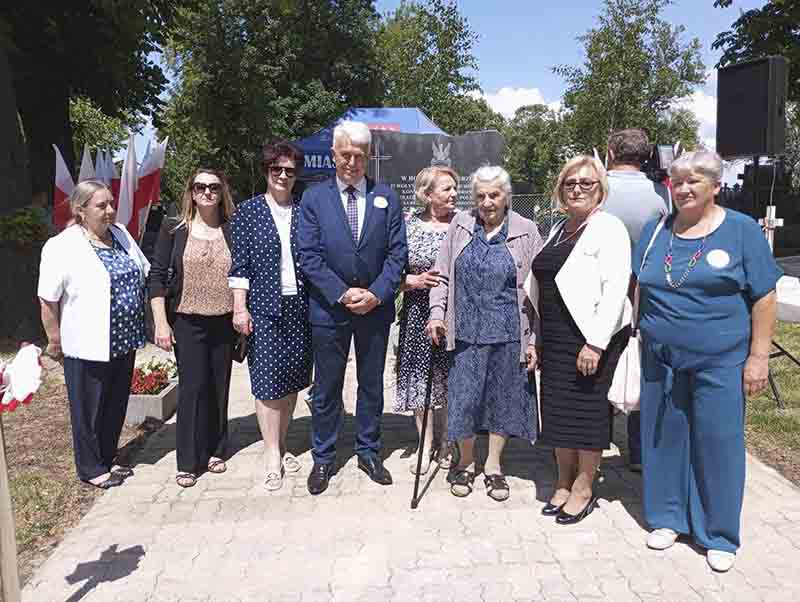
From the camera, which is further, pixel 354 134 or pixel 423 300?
pixel 423 300

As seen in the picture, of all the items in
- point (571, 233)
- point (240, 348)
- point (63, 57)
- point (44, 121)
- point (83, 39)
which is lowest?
point (240, 348)

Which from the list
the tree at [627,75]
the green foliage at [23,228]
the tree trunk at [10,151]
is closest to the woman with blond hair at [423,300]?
the green foliage at [23,228]

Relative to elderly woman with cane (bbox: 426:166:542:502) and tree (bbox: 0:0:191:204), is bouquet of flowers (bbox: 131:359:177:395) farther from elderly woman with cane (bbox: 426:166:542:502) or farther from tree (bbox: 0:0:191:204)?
tree (bbox: 0:0:191:204)

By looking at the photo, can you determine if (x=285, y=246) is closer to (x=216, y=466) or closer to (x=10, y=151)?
(x=216, y=466)

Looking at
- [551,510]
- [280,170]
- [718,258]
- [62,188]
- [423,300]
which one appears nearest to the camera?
[718,258]

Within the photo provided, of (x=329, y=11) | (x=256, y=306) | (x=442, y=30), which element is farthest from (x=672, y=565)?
(x=329, y=11)

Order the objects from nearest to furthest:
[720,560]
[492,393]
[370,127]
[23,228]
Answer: [720,560] < [492,393] < [23,228] < [370,127]

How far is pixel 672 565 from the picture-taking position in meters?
3.25

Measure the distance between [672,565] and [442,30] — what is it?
17.2m

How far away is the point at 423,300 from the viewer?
4.27 metres

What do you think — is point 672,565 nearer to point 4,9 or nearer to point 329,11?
point 4,9

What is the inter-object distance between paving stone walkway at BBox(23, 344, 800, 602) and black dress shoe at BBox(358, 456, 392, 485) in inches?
2.1

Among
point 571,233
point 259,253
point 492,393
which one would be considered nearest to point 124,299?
point 259,253

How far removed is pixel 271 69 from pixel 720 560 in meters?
23.7
